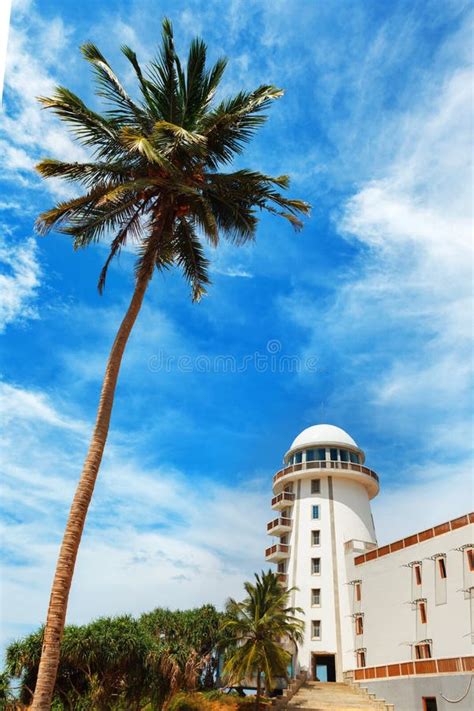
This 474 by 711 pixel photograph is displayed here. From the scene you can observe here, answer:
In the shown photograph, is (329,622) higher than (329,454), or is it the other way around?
(329,454)

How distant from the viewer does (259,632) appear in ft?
121

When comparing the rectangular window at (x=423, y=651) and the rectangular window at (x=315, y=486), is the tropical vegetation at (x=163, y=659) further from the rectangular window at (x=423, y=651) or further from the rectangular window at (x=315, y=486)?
the rectangular window at (x=315, y=486)

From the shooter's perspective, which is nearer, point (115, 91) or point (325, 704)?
point (115, 91)

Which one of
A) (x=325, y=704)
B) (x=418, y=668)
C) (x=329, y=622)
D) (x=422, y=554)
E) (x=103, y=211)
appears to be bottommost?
(x=325, y=704)

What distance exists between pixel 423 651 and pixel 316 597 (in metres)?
11.9

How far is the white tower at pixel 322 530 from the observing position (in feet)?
141

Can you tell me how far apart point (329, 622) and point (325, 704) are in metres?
8.86

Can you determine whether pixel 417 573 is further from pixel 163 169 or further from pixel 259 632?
pixel 163 169

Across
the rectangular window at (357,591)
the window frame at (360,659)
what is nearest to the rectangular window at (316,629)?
the window frame at (360,659)

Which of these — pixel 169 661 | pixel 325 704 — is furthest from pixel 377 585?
pixel 169 661

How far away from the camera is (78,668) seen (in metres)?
25.0

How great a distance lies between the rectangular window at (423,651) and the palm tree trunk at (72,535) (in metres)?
28.3

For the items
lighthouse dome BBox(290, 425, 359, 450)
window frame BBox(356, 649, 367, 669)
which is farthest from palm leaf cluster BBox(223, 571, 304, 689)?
lighthouse dome BBox(290, 425, 359, 450)

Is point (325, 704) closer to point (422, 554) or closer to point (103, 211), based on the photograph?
point (422, 554)
